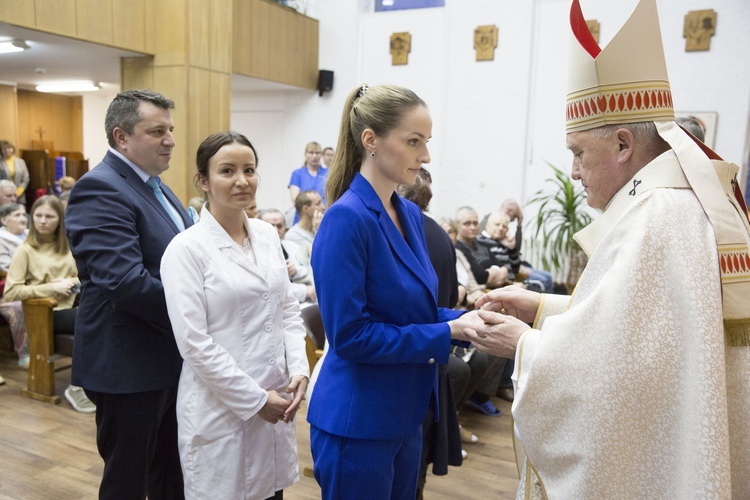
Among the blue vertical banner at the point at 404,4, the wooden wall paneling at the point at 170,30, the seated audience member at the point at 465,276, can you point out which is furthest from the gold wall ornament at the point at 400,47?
the seated audience member at the point at 465,276

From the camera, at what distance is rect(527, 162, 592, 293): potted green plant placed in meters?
6.87

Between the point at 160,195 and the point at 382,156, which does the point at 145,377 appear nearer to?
the point at 160,195

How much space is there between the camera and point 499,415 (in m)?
4.04

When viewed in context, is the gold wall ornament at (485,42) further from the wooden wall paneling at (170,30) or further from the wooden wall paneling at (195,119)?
the wooden wall paneling at (170,30)

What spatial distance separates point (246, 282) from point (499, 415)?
2709 mm

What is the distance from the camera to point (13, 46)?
20.1 feet

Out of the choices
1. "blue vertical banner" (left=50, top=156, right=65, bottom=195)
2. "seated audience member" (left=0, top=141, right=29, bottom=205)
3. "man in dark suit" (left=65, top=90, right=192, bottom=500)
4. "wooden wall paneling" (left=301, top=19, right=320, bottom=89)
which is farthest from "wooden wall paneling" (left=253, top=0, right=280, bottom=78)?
"man in dark suit" (left=65, top=90, right=192, bottom=500)

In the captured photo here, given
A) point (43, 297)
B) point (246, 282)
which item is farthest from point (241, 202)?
point (43, 297)

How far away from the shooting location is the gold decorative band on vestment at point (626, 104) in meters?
1.29

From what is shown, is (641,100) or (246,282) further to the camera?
(246,282)

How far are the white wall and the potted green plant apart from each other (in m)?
0.24

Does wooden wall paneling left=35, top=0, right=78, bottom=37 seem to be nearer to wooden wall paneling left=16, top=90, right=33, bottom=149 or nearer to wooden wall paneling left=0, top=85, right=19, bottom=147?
wooden wall paneling left=0, top=85, right=19, bottom=147

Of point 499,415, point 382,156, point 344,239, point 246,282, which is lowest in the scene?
point 499,415

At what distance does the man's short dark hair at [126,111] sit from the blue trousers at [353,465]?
1.22 m
